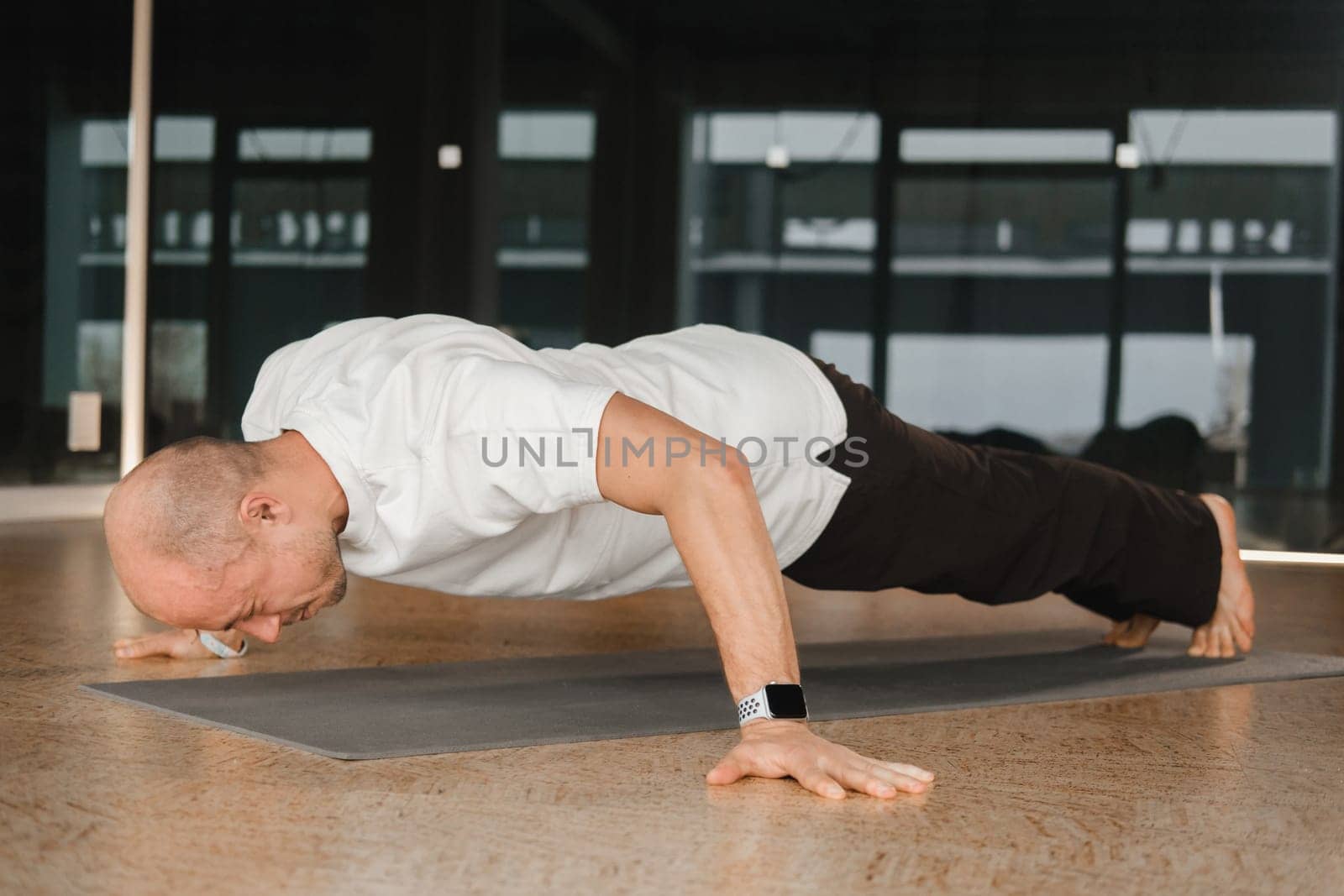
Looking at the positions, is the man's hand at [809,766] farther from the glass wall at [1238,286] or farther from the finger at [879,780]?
the glass wall at [1238,286]

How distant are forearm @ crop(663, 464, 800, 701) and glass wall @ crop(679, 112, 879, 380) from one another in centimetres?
436

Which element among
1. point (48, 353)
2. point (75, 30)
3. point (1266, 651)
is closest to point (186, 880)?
point (1266, 651)

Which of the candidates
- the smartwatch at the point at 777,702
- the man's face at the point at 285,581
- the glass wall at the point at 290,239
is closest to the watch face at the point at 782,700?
the smartwatch at the point at 777,702

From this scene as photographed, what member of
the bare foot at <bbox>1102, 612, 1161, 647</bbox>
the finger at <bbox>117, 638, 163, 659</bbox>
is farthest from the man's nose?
the bare foot at <bbox>1102, 612, 1161, 647</bbox>

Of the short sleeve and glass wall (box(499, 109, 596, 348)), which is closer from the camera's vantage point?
the short sleeve

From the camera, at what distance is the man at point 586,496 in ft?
4.87

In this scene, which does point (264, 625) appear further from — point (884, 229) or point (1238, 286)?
point (1238, 286)

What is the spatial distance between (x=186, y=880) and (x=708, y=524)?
631 millimetres

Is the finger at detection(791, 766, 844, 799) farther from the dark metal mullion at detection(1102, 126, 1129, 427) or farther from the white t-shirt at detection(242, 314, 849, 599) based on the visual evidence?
the dark metal mullion at detection(1102, 126, 1129, 427)

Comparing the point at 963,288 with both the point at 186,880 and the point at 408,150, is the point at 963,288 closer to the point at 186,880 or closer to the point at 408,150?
the point at 408,150

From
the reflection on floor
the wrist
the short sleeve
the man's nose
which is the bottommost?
the reflection on floor

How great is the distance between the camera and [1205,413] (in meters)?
5.49

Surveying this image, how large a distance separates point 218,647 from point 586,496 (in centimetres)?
102

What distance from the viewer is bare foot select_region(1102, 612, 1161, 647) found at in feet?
8.73
